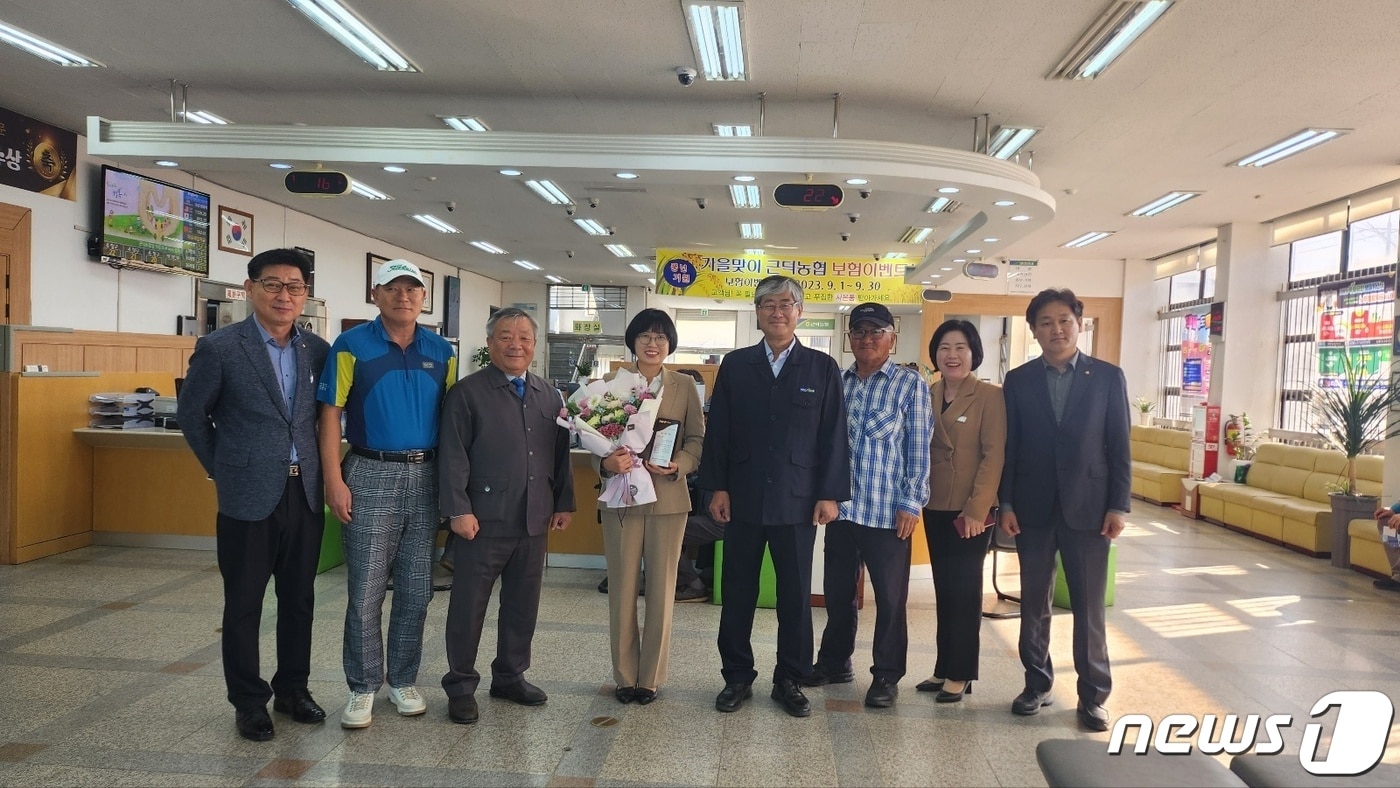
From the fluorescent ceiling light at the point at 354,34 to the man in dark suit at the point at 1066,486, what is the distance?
432cm

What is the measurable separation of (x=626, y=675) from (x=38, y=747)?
6.81 feet

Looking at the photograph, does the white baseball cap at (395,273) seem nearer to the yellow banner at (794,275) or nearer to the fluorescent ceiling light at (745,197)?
the fluorescent ceiling light at (745,197)

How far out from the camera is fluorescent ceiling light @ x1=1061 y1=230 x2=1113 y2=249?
11.6 meters

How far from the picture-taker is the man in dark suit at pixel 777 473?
328cm

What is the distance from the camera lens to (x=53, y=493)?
5941 millimetres

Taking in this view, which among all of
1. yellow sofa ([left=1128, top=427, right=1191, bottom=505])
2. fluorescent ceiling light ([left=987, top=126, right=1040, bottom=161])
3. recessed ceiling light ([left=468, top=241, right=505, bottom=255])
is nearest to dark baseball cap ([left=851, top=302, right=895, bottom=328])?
fluorescent ceiling light ([left=987, top=126, right=1040, bottom=161])

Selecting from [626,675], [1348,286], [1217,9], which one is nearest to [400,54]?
[626,675]

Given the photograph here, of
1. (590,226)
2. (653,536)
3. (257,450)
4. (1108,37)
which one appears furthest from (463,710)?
(590,226)

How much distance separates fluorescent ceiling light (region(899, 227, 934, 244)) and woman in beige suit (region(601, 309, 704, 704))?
8554 millimetres

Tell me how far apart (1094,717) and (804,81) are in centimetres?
449

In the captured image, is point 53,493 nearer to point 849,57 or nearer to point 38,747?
point 38,747

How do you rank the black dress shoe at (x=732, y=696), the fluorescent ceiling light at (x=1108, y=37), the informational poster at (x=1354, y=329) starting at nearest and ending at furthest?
the black dress shoe at (x=732, y=696)
the fluorescent ceiling light at (x=1108, y=37)
the informational poster at (x=1354, y=329)

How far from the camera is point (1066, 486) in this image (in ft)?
11.0

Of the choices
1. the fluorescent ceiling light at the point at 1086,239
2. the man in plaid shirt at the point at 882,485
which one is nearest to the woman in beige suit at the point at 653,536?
the man in plaid shirt at the point at 882,485
